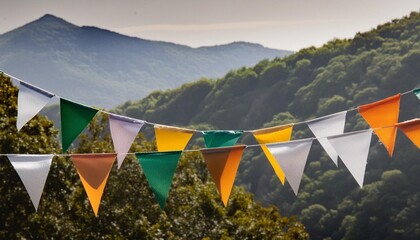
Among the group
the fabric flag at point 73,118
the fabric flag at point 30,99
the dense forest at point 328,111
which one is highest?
the fabric flag at point 30,99

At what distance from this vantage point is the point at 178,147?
10648 millimetres

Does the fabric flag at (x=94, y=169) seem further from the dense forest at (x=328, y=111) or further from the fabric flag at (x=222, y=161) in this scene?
the dense forest at (x=328, y=111)

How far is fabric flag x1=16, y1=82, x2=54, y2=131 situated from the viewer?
9.62 metres

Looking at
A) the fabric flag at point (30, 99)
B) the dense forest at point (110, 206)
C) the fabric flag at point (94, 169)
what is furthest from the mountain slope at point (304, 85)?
the fabric flag at point (94, 169)

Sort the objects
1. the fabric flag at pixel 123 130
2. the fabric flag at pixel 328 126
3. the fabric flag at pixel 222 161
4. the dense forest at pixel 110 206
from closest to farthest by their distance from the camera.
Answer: the fabric flag at pixel 222 161
the fabric flag at pixel 328 126
the fabric flag at pixel 123 130
the dense forest at pixel 110 206

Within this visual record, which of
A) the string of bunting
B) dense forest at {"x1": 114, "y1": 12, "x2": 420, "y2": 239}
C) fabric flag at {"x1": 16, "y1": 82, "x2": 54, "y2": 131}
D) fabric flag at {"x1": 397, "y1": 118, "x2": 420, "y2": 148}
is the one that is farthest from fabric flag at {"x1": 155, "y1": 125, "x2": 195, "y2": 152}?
dense forest at {"x1": 114, "y1": 12, "x2": 420, "y2": 239}

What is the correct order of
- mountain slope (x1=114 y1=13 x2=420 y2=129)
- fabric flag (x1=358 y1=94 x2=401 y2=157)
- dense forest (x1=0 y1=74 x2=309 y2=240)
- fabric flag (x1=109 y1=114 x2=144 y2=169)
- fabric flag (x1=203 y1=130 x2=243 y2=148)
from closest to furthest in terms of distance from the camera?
fabric flag (x1=109 y1=114 x2=144 y2=169)
fabric flag (x1=358 y1=94 x2=401 y2=157)
fabric flag (x1=203 y1=130 x2=243 y2=148)
dense forest (x1=0 y1=74 x2=309 y2=240)
mountain slope (x1=114 y1=13 x2=420 y2=129)

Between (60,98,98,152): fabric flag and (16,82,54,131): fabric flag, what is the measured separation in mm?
264

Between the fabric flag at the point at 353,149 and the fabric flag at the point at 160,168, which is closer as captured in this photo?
the fabric flag at the point at 353,149

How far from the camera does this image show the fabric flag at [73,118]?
988 cm

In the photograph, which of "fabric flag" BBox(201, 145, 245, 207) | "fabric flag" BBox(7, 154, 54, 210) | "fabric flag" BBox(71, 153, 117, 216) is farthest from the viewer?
"fabric flag" BBox(201, 145, 245, 207)

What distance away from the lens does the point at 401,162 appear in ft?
346

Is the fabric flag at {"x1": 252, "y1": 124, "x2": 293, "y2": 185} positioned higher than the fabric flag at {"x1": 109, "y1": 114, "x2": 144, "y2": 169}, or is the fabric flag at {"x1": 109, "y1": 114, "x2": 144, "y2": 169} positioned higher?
the fabric flag at {"x1": 109, "y1": 114, "x2": 144, "y2": 169}

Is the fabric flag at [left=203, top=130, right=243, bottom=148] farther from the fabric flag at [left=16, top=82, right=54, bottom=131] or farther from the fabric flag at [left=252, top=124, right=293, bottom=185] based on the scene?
the fabric flag at [left=16, top=82, right=54, bottom=131]
